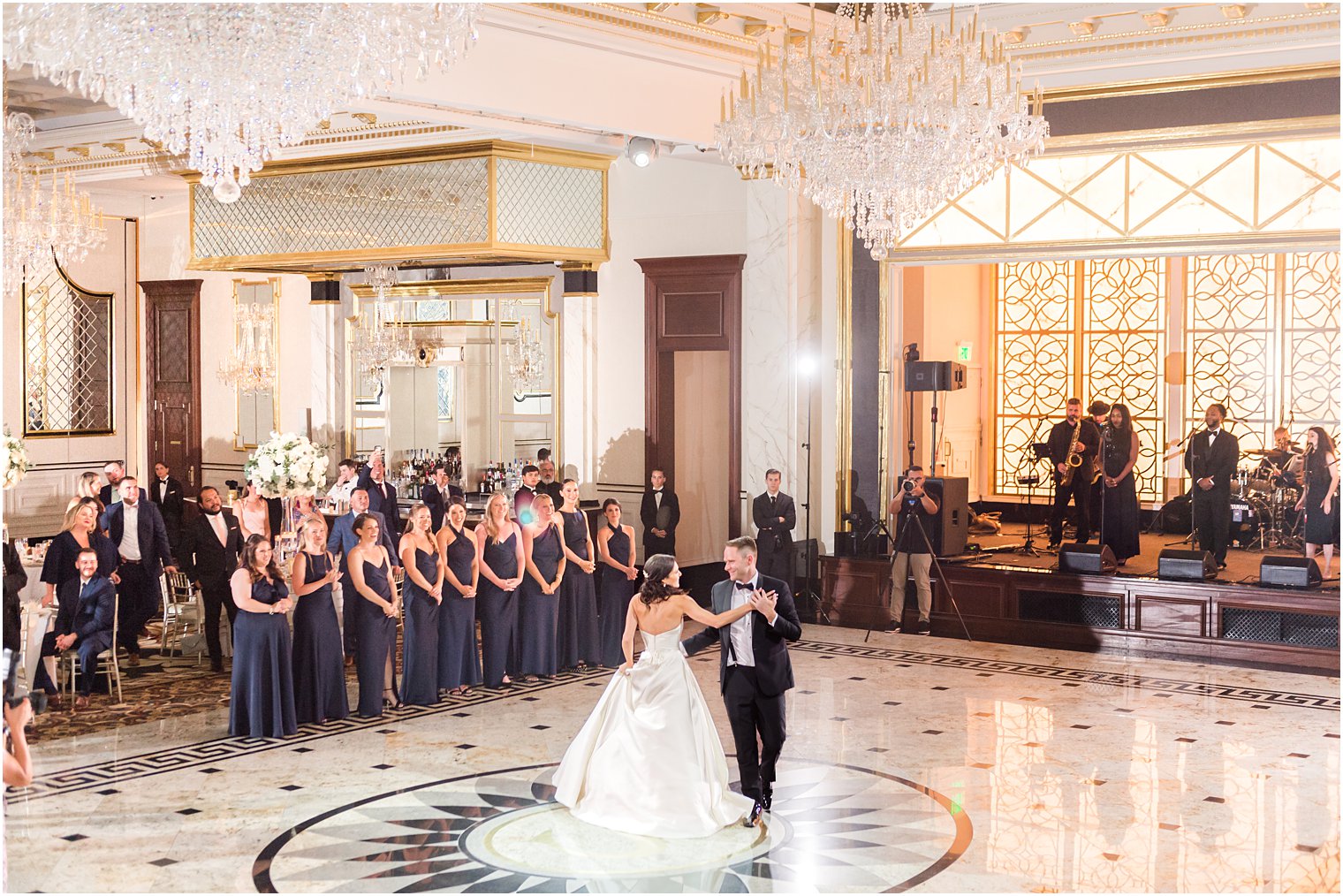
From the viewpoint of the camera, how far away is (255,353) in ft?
56.8

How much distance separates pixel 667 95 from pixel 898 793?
602 centimetres

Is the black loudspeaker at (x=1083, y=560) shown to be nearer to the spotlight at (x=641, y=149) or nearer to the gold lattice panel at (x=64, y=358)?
the spotlight at (x=641, y=149)

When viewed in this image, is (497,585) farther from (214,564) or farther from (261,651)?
(214,564)

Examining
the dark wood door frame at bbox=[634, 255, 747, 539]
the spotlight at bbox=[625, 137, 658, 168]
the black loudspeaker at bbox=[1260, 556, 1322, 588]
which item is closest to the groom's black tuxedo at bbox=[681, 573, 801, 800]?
the black loudspeaker at bbox=[1260, 556, 1322, 588]

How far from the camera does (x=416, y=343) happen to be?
16078 millimetres

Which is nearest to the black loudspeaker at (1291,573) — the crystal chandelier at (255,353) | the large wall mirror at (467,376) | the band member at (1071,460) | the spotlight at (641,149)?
the band member at (1071,460)

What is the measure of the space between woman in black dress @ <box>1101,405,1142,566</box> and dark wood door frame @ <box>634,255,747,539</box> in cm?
321

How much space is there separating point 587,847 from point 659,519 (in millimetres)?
6841

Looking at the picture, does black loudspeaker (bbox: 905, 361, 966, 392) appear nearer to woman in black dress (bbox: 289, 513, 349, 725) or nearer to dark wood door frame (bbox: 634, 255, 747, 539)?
dark wood door frame (bbox: 634, 255, 747, 539)

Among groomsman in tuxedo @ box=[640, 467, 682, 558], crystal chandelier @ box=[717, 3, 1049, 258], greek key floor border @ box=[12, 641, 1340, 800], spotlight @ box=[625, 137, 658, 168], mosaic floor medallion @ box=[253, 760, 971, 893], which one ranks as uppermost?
spotlight @ box=[625, 137, 658, 168]

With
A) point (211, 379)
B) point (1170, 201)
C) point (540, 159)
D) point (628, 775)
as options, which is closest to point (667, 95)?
point (540, 159)

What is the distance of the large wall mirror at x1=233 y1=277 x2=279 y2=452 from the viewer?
17.2 metres

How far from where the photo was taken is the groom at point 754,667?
6.77m

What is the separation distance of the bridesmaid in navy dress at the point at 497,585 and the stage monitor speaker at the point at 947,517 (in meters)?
3.52
